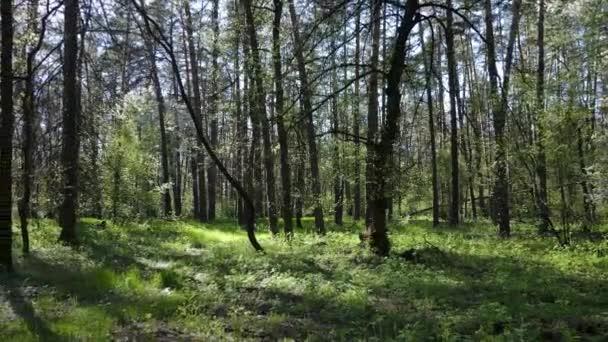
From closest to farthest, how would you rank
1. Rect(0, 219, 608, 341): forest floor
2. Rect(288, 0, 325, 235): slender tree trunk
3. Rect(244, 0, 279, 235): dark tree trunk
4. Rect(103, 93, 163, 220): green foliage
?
Rect(0, 219, 608, 341): forest floor, Rect(244, 0, 279, 235): dark tree trunk, Rect(288, 0, 325, 235): slender tree trunk, Rect(103, 93, 163, 220): green foliage

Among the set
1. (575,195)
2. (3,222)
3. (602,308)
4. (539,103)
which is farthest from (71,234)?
(575,195)

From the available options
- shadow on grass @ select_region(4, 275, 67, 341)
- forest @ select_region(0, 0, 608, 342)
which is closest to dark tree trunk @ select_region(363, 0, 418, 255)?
forest @ select_region(0, 0, 608, 342)

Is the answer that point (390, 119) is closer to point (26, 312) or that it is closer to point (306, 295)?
point (306, 295)

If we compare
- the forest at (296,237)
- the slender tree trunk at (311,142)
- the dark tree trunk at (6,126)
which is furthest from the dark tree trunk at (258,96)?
the dark tree trunk at (6,126)

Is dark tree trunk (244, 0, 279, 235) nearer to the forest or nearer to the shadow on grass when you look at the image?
the forest

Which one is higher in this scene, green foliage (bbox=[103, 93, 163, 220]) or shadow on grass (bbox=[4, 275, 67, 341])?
green foliage (bbox=[103, 93, 163, 220])

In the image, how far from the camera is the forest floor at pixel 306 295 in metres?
5.34

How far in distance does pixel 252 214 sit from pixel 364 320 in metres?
5.41

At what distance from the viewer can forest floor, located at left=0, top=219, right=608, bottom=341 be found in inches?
210

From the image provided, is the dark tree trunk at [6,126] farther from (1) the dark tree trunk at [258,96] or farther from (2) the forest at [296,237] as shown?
(1) the dark tree trunk at [258,96]

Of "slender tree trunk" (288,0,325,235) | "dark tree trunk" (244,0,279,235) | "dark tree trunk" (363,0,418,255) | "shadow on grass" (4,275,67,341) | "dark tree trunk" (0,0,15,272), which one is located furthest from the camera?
"slender tree trunk" (288,0,325,235)

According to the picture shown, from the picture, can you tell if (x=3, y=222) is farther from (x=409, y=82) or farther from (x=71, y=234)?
(x=409, y=82)

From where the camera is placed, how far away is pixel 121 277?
7836 mm

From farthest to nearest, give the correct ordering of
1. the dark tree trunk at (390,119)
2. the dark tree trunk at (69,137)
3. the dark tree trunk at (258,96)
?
the dark tree trunk at (69,137)
the dark tree trunk at (258,96)
the dark tree trunk at (390,119)
